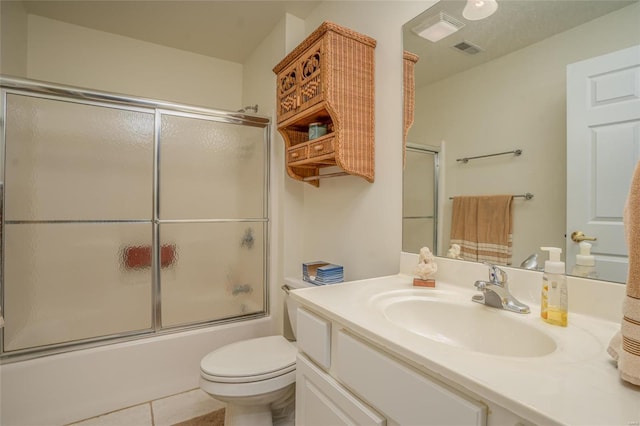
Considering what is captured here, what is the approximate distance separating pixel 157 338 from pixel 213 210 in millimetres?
839

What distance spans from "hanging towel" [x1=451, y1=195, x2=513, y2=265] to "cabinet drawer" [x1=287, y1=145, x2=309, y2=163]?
840 mm

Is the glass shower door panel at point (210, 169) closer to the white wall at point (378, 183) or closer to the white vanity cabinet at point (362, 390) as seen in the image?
the white wall at point (378, 183)

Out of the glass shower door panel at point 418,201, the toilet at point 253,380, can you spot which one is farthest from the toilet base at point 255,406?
the glass shower door panel at point 418,201

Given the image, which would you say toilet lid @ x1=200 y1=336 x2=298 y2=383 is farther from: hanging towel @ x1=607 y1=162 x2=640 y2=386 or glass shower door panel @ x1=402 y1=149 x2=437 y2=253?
hanging towel @ x1=607 y1=162 x2=640 y2=386

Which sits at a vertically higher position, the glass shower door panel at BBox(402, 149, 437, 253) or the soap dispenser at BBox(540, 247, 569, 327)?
the glass shower door panel at BBox(402, 149, 437, 253)

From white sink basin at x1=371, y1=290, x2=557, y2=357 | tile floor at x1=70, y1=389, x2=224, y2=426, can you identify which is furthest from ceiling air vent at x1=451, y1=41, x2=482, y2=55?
tile floor at x1=70, y1=389, x2=224, y2=426

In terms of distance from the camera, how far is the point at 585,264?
32.0 inches

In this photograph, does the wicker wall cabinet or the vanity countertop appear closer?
the vanity countertop

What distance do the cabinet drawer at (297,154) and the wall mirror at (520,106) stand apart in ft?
2.15

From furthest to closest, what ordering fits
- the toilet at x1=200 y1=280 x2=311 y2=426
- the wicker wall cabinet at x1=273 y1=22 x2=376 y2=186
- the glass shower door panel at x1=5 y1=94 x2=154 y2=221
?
the glass shower door panel at x1=5 y1=94 x2=154 y2=221 → the wicker wall cabinet at x1=273 y1=22 x2=376 y2=186 → the toilet at x1=200 y1=280 x2=311 y2=426

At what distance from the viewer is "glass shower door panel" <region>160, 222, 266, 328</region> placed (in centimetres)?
189

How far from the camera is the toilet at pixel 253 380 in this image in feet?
4.13

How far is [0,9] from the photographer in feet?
5.63

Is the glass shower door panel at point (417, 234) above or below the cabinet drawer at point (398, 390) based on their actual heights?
above
